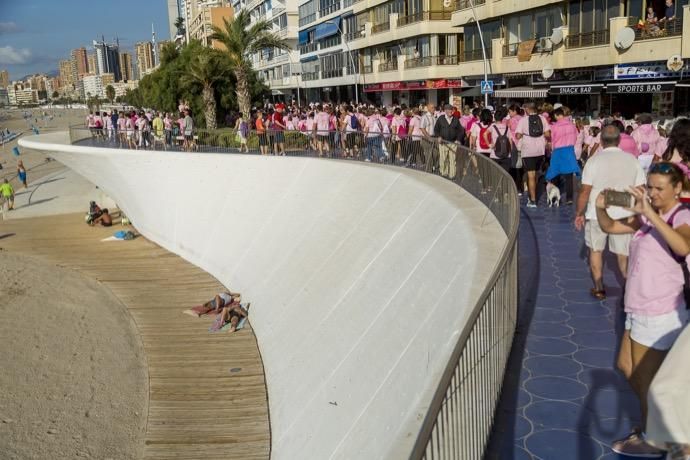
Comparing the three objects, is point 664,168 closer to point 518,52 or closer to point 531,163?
point 531,163

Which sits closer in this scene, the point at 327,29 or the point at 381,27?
the point at 381,27

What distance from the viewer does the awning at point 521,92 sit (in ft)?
98.6

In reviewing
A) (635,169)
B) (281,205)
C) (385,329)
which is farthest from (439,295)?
(281,205)

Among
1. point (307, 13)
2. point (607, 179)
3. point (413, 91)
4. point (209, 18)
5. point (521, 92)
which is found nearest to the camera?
point (607, 179)

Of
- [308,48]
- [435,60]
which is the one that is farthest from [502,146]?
[308,48]

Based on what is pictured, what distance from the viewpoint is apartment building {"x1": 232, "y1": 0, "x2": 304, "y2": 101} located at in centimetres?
6831

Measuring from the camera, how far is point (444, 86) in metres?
39.9

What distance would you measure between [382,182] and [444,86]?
25984 mm

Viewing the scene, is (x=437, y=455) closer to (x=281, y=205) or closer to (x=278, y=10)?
(x=281, y=205)

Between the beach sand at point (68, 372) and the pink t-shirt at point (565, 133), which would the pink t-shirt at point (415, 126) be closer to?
the pink t-shirt at point (565, 133)

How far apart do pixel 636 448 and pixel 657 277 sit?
1.21m

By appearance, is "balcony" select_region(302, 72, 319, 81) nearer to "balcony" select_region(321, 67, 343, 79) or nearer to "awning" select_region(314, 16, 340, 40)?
"balcony" select_region(321, 67, 343, 79)

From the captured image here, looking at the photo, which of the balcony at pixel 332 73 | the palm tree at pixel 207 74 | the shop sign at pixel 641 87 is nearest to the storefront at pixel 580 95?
the shop sign at pixel 641 87

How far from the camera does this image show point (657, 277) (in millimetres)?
4102
